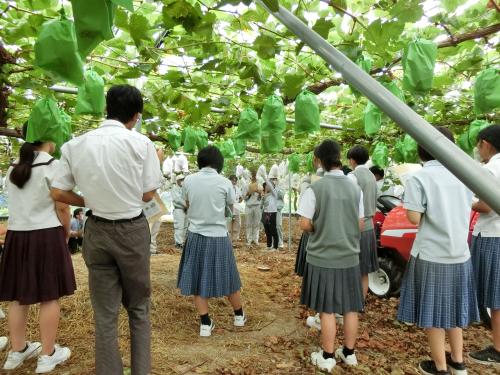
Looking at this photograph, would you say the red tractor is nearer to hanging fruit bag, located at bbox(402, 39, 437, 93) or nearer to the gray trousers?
hanging fruit bag, located at bbox(402, 39, 437, 93)

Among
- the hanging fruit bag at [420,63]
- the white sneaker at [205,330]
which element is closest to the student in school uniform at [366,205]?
the white sneaker at [205,330]

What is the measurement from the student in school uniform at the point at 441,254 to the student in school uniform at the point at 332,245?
437 mm

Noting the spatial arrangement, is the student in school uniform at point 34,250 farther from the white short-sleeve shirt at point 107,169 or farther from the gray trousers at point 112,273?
the gray trousers at point 112,273

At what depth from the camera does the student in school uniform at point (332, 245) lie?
2656 mm

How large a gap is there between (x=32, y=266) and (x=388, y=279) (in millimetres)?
3908

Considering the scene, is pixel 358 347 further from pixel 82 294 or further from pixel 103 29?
pixel 103 29

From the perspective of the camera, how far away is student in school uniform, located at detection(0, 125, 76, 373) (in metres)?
2.46

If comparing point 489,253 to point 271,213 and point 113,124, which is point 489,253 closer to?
point 113,124

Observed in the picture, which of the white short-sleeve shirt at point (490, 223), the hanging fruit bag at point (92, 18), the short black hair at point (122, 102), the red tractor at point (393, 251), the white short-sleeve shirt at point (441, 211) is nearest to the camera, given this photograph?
the hanging fruit bag at point (92, 18)

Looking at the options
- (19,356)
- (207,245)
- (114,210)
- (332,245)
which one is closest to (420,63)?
(332,245)

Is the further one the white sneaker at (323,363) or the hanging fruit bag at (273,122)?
the hanging fruit bag at (273,122)

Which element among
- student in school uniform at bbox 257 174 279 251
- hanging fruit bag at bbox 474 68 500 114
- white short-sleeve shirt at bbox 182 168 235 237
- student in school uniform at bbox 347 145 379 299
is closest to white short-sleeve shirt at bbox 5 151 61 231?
white short-sleeve shirt at bbox 182 168 235 237

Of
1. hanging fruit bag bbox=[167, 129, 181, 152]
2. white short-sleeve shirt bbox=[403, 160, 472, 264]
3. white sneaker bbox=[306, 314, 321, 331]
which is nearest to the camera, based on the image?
white short-sleeve shirt bbox=[403, 160, 472, 264]

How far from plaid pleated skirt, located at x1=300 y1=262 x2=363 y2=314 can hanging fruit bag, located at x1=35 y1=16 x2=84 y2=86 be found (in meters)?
2.15
